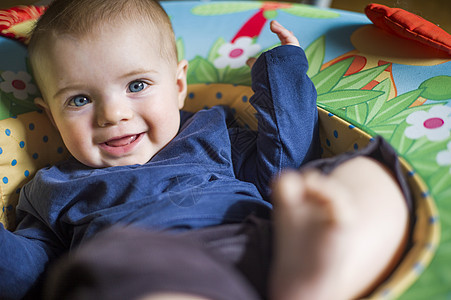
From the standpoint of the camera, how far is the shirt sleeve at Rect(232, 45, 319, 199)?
77 centimetres

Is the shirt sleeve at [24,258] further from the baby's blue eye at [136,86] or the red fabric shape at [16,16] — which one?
the red fabric shape at [16,16]

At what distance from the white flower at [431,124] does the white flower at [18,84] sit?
74cm

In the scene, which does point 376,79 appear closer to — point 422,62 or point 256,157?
point 422,62

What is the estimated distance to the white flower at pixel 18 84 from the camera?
88 cm

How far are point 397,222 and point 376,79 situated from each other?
0.38 meters

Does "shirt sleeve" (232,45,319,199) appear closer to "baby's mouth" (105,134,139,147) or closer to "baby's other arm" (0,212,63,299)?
"baby's mouth" (105,134,139,147)

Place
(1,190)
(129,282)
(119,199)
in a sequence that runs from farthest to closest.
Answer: (1,190) → (119,199) → (129,282)

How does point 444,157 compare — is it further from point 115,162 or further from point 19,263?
point 19,263

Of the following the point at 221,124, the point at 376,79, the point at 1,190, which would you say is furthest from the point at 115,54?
the point at 376,79

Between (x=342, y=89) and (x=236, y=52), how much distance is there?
0.30m

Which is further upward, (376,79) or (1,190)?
(376,79)

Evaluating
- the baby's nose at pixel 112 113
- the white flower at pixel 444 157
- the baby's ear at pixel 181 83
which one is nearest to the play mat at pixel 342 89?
the white flower at pixel 444 157

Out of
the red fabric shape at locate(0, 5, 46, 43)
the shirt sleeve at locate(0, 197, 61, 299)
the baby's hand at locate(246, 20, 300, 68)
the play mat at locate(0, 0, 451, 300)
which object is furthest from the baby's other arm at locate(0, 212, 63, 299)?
the baby's hand at locate(246, 20, 300, 68)

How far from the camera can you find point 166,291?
0.43m
